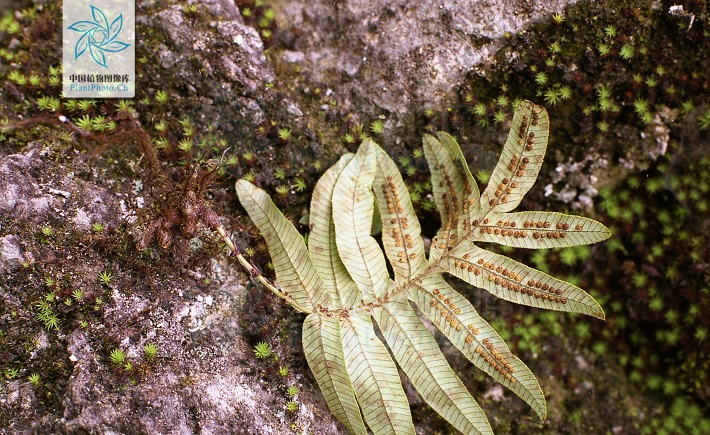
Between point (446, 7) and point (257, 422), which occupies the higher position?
point (446, 7)

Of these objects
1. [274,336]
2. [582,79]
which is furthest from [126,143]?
[582,79]

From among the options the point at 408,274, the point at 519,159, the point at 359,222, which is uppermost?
the point at 519,159

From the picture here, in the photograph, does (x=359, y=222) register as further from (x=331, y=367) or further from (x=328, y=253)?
(x=331, y=367)

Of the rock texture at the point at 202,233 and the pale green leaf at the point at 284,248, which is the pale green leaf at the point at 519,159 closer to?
the rock texture at the point at 202,233

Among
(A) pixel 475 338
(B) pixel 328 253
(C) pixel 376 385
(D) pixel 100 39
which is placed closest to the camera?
(C) pixel 376 385

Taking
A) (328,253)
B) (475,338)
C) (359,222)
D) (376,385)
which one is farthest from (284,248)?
(475,338)

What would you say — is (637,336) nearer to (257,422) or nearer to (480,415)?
(480,415)

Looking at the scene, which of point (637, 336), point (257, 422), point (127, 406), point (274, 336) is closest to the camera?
point (127, 406)
